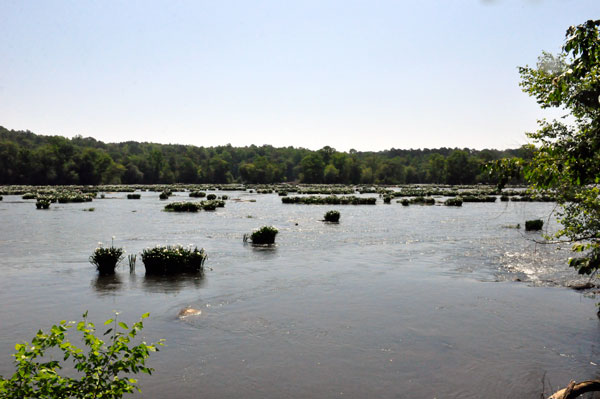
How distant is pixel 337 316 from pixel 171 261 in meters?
10.7

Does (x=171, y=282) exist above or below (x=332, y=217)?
below

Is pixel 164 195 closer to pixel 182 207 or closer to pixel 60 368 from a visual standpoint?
pixel 182 207

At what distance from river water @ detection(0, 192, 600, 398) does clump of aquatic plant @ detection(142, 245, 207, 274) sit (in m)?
0.82

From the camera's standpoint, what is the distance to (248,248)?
31062 millimetres

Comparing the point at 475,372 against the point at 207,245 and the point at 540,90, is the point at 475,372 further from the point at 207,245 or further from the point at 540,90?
the point at 207,245

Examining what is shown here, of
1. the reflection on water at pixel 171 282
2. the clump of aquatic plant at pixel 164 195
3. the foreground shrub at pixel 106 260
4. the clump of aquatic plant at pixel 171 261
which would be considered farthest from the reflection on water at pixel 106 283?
the clump of aquatic plant at pixel 164 195

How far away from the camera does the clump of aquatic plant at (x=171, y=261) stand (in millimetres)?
22266

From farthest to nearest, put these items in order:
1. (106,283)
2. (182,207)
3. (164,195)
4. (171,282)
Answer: (164,195)
(182,207)
(171,282)
(106,283)

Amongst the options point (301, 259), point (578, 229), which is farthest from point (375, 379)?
point (301, 259)

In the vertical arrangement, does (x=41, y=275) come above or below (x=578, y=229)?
below

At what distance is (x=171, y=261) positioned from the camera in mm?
22578

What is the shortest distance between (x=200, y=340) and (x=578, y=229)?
32.9 feet

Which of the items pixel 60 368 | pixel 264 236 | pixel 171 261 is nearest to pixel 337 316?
pixel 60 368

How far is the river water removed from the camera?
1037 cm
